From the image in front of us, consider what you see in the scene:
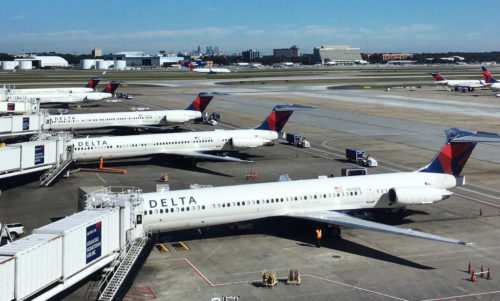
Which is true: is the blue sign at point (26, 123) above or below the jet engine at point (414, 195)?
above

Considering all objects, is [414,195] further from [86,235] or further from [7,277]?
[7,277]

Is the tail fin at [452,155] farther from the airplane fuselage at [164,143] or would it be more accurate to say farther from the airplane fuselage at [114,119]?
the airplane fuselage at [114,119]

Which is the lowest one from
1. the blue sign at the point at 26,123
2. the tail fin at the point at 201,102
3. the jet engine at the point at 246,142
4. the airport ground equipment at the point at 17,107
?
the jet engine at the point at 246,142

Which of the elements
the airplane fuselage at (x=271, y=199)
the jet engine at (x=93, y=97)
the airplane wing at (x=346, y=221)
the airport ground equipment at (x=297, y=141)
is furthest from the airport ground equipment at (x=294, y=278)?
A: the jet engine at (x=93, y=97)

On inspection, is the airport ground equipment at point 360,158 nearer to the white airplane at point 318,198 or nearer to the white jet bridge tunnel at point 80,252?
the white airplane at point 318,198

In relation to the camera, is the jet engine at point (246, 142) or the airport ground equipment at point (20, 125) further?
the jet engine at point (246, 142)

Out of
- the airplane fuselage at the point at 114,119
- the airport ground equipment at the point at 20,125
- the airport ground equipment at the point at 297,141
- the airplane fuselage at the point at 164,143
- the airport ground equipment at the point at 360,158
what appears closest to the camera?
the airplane fuselage at the point at 164,143

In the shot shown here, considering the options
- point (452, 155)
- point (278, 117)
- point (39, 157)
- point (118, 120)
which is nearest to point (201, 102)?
point (118, 120)

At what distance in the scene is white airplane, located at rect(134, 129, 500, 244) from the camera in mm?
28781

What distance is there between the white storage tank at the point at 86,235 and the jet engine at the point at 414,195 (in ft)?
58.0

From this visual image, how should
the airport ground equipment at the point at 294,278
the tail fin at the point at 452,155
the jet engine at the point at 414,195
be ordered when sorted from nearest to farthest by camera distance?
the airport ground equipment at the point at 294,278
the jet engine at the point at 414,195
the tail fin at the point at 452,155

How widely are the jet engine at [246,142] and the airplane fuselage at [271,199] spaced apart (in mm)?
20745

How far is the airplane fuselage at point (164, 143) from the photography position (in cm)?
4925

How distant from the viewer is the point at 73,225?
68.8 ft
